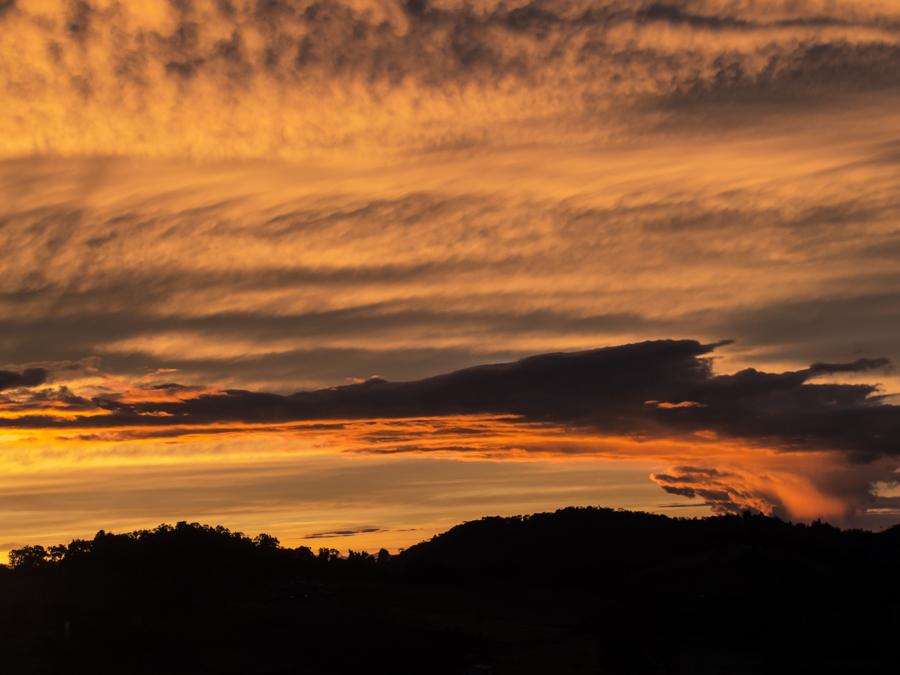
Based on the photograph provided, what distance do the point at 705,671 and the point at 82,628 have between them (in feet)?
371

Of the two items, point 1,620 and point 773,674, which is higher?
point 1,620

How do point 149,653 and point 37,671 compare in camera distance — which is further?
point 149,653

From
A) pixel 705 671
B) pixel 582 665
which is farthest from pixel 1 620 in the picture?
pixel 705 671

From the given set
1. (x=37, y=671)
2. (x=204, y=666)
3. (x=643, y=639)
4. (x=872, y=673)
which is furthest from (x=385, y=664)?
(x=872, y=673)

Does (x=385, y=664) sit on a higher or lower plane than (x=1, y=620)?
lower

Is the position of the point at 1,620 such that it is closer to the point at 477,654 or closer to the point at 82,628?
the point at 82,628

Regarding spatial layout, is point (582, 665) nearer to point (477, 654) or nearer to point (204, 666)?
point (477, 654)

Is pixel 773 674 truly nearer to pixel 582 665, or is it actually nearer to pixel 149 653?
pixel 582 665

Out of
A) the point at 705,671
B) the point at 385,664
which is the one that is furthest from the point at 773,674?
the point at 385,664

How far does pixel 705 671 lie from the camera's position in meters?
192

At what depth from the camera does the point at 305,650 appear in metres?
198

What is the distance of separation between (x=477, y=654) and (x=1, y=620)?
281 feet

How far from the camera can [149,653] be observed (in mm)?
199000

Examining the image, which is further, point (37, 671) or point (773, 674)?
point (773, 674)
